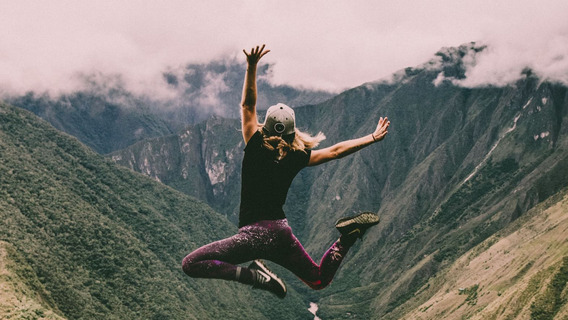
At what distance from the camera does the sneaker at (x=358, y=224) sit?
24.6 feet

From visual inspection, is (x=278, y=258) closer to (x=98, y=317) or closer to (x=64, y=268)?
(x=98, y=317)

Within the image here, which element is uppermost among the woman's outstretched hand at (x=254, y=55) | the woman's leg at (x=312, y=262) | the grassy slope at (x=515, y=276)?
the woman's outstretched hand at (x=254, y=55)

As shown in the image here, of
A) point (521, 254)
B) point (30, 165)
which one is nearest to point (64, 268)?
point (30, 165)

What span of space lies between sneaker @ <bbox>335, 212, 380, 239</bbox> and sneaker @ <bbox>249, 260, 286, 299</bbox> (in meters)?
1.23

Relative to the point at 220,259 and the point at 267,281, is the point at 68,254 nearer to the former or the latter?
the point at 220,259

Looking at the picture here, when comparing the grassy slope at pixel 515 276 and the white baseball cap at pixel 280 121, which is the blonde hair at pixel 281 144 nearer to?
the white baseball cap at pixel 280 121

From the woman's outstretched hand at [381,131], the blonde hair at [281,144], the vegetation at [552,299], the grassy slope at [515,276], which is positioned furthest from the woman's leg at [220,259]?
the vegetation at [552,299]

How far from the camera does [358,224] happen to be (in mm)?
7543

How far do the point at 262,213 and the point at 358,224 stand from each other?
149cm

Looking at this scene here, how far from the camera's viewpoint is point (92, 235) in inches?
6324

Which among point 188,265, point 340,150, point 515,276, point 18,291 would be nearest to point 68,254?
point 18,291

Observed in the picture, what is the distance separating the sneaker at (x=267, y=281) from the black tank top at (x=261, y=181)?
736 mm

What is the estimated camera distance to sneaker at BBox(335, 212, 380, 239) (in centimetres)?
750

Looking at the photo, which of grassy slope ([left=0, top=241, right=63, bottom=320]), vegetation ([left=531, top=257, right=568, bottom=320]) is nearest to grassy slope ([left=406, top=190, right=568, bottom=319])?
vegetation ([left=531, top=257, right=568, bottom=320])
